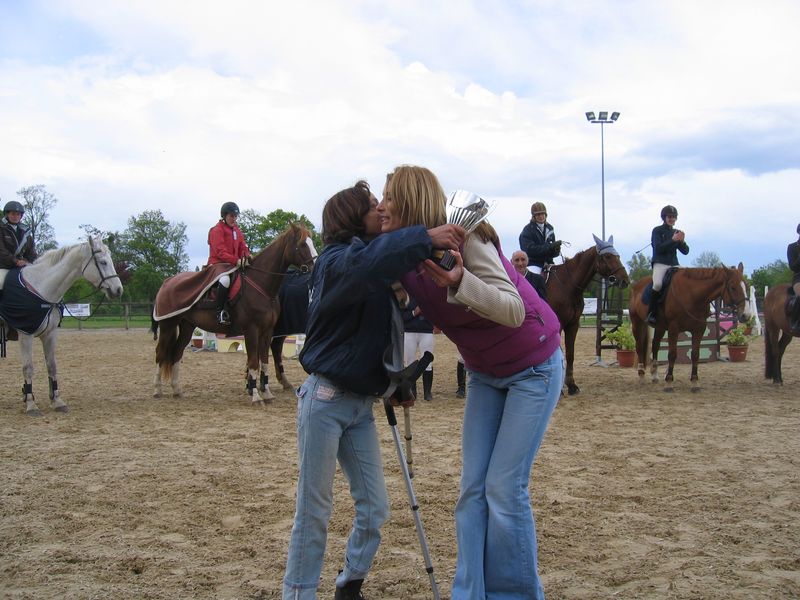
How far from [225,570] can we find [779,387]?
10266 mm

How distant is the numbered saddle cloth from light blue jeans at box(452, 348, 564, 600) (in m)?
7.85

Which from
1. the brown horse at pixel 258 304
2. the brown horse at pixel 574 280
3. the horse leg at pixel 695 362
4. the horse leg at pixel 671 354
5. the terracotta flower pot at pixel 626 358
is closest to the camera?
the brown horse at pixel 258 304

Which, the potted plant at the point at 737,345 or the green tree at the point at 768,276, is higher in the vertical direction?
the green tree at the point at 768,276

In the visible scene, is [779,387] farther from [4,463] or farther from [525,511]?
[4,463]

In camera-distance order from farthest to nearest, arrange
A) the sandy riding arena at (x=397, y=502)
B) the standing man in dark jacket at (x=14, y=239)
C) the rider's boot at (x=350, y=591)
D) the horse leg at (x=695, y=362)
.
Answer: the horse leg at (x=695, y=362), the standing man in dark jacket at (x=14, y=239), the sandy riding arena at (x=397, y=502), the rider's boot at (x=350, y=591)

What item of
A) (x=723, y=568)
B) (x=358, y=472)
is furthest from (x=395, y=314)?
(x=723, y=568)

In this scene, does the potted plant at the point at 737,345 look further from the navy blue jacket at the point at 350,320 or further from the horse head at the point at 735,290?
the navy blue jacket at the point at 350,320

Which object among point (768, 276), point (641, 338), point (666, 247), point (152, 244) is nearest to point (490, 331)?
point (666, 247)

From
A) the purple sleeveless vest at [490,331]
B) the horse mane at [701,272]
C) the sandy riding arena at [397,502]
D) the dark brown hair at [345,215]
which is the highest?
the horse mane at [701,272]

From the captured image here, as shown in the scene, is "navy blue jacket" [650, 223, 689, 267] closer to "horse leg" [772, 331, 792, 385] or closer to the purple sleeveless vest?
"horse leg" [772, 331, 792, 385]

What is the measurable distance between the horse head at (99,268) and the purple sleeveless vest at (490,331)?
26.3ft

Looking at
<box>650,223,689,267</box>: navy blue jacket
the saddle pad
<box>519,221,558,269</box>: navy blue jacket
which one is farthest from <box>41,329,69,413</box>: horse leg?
<box>650,223,689,267</box>: navy blue jacket

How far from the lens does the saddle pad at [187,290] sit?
10070 mm

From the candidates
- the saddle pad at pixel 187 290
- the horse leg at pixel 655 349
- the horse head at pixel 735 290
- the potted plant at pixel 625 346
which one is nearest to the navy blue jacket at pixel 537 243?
the horse leg at pixel 655 349
